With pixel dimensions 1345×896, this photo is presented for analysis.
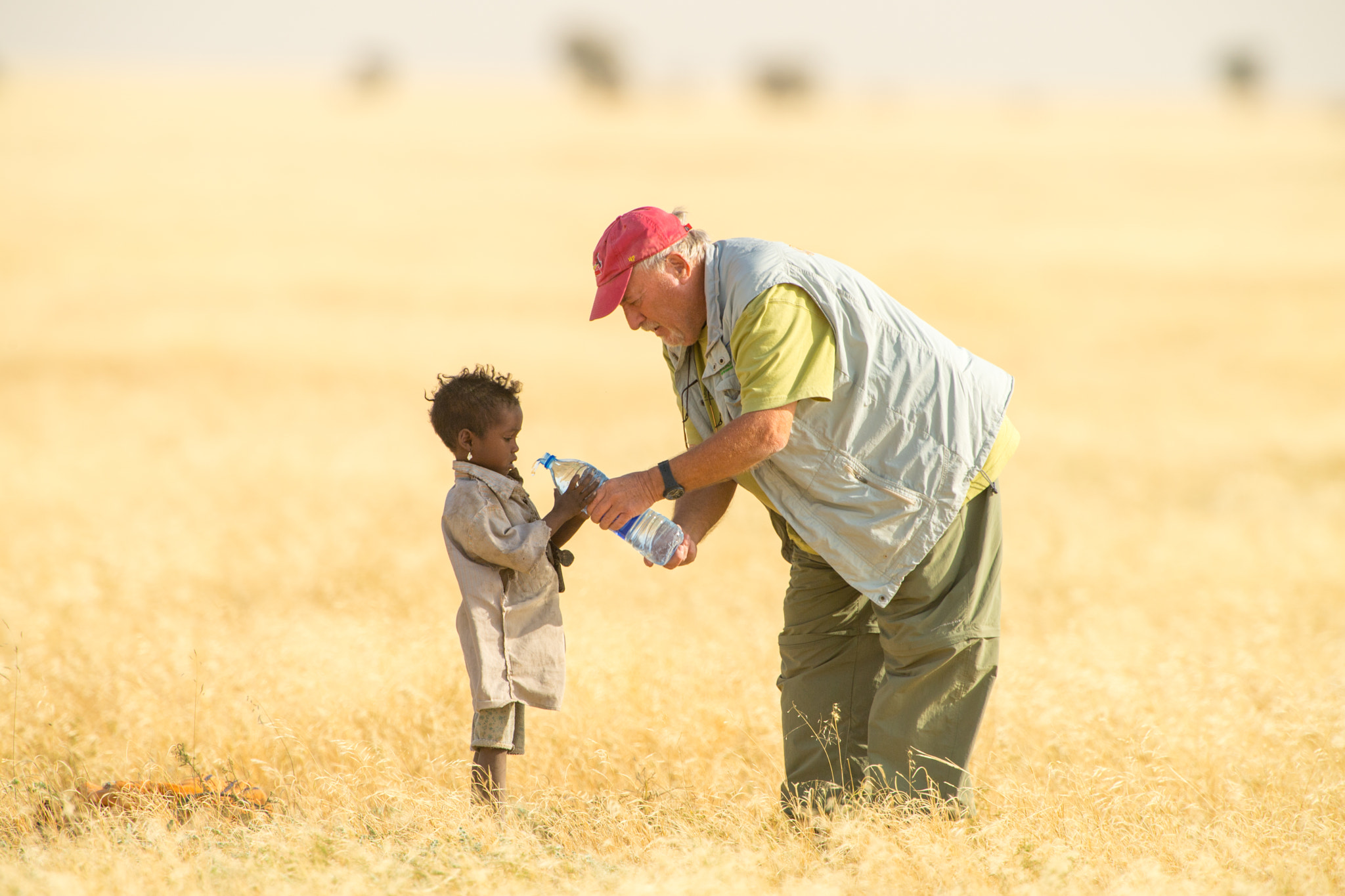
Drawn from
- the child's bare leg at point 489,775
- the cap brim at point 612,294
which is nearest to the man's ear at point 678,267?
the cap brim at point 612,294

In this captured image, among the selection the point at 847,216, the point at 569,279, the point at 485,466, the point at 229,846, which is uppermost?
the point at 847,216

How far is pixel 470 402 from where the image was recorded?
3820 mm

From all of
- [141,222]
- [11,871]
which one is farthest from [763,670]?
[141,222]

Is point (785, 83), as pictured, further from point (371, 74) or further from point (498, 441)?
point (498, 441)

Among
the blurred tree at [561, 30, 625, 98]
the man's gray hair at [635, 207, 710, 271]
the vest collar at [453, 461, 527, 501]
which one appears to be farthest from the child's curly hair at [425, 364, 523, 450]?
the blurred tree at [561, 30, 625, 98]

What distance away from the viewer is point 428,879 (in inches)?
133

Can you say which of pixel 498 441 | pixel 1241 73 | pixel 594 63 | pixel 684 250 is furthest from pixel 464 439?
pixel 1241 73

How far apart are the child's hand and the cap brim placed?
0.52 metres

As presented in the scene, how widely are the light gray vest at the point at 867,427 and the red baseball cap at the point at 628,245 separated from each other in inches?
7.5

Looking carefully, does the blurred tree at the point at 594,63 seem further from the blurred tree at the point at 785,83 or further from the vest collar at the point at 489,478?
the vest collar at the point at 489,478

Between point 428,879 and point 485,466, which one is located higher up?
point 485,466

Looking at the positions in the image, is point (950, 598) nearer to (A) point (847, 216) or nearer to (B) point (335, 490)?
(B) point (335, 490)

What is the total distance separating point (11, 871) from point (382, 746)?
1.53 metres

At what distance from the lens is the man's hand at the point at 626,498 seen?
3.66m
